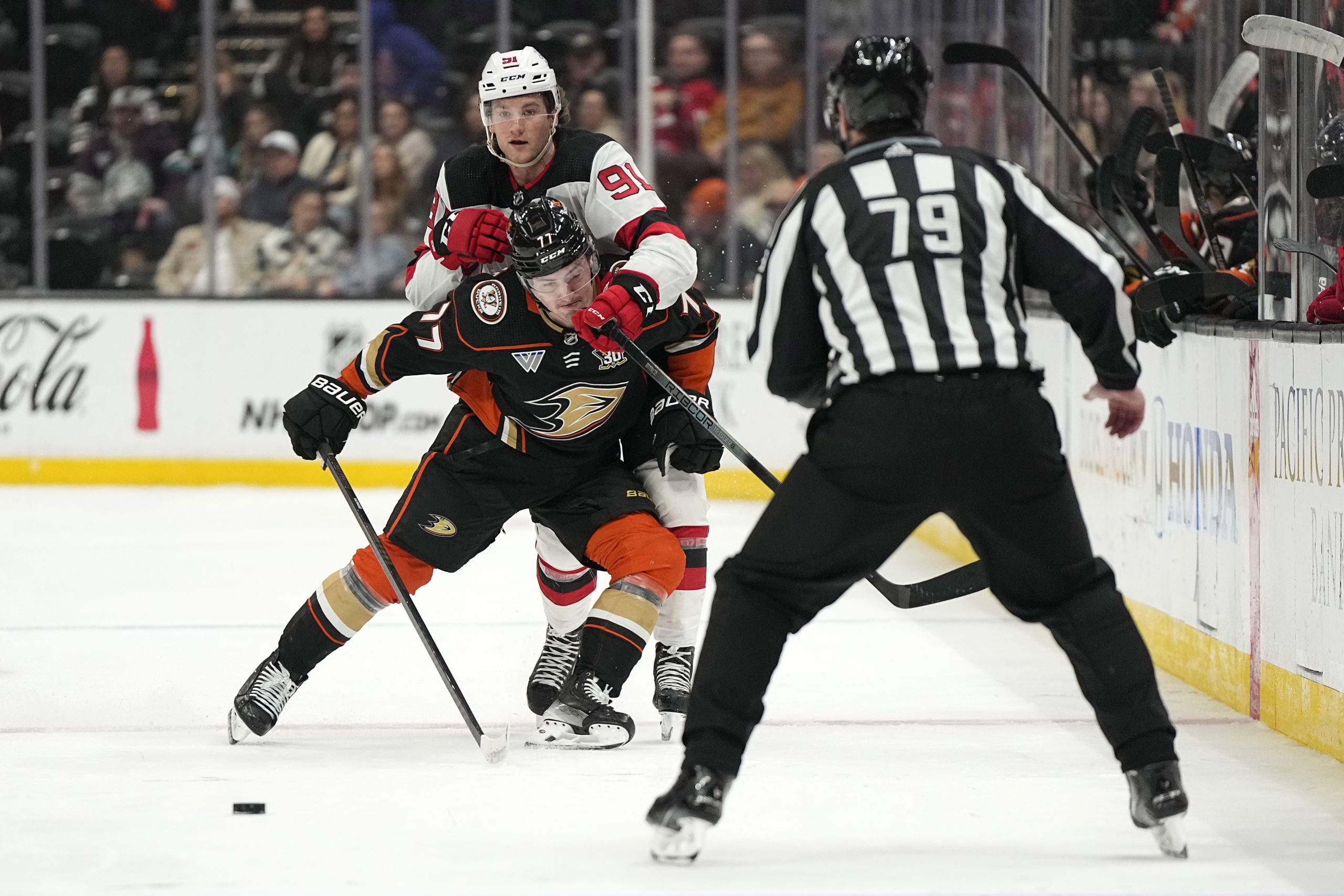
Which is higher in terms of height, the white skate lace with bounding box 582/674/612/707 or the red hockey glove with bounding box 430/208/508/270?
the red hockey glove with bounding box 430/208/508/270

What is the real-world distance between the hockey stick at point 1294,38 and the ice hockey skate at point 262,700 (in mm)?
2358

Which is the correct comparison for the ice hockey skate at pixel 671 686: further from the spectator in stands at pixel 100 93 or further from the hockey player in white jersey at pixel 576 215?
the spectator in stands at pixel 100 93

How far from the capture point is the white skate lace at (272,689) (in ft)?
12.5

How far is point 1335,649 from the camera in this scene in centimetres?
365

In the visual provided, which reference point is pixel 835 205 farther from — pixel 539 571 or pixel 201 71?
pixel 201 71

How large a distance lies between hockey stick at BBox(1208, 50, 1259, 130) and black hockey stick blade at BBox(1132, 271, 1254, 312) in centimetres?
90

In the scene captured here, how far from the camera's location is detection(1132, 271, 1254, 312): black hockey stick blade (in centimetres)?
445

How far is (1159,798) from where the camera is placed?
2.88 metres

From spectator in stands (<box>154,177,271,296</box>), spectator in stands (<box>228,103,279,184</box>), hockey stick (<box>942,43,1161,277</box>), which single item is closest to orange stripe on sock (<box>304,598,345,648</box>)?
hockey stick (<box>942,43,1161,277</box>)

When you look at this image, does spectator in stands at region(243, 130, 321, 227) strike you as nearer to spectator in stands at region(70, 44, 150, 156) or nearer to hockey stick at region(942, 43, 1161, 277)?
spectator in stands at region(70, 44, 150, 156)

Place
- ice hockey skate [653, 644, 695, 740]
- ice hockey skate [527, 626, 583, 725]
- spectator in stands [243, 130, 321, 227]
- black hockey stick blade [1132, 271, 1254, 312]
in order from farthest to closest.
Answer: spectator in stands [243, 130, 321, 227], black hockey stick blade [1132, 271, 1254, 312], ice hockey skate [527, 626, 583, 725], ice hockey skate [653, 644, 695, 740]

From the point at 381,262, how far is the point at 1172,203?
5705 mm

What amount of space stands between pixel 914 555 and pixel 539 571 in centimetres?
311

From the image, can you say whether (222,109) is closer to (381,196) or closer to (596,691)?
(381,196)
